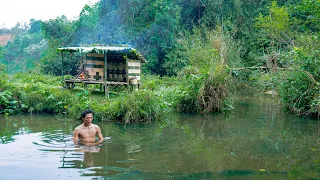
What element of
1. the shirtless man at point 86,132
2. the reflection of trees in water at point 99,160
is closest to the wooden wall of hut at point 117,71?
the shirtless man at point 86,132

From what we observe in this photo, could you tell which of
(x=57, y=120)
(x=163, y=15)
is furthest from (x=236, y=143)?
(x=163, y=15)

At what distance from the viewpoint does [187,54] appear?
18406 millimetres

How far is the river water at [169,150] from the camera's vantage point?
6.09m

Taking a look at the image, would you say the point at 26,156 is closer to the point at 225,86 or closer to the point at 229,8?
the point at 225,86

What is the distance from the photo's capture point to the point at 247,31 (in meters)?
27.3

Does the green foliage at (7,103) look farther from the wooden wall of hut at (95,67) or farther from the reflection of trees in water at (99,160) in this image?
the reflection of trees in water at (99,160)

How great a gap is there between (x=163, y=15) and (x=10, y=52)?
23.6 m

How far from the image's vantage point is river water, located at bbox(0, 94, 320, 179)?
20.0ft

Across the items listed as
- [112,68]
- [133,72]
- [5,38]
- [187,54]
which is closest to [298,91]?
[133,72]

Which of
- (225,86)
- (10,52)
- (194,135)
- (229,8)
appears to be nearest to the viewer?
(194,135)

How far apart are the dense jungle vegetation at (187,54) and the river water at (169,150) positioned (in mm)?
946

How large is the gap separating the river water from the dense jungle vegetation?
0.95m

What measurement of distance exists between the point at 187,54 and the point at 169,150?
11.2 meters

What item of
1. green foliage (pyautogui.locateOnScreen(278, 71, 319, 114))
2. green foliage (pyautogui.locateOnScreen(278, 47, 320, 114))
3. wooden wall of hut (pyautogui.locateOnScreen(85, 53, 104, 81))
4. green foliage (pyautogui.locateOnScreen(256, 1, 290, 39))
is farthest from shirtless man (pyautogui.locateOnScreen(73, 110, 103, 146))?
green foliage (pyautogui.locateOnScreen(256, 1, 290, 39))
